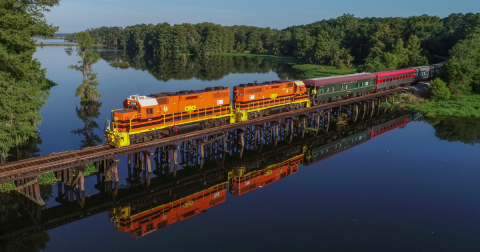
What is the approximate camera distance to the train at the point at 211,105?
28.3m

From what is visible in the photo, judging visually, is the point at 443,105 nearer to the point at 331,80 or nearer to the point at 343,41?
the point at 331,80

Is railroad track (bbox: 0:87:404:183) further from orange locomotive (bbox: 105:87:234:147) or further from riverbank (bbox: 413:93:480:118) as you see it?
riverbank (bbox: 413:93:480:118)

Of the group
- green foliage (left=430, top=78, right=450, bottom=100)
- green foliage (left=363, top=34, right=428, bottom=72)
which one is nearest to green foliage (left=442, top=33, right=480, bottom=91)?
green foliage (left=430, top=78, right=450, bottom=100)

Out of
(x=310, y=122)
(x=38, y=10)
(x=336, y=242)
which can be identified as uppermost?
(x=38, y=10)

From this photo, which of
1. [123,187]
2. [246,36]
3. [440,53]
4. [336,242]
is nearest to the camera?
[336,242]

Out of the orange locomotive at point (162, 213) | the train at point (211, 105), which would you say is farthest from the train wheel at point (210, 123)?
the orange locomotive at point (162, 213)

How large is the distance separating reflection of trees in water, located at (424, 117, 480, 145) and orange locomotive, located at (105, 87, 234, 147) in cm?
2742

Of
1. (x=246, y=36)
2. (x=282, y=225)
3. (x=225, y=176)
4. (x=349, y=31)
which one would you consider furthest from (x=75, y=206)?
(x=246, y=36)

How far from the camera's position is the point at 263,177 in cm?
3191

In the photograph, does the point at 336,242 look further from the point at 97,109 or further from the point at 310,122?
the point at 97,109

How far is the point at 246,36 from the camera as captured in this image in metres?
194

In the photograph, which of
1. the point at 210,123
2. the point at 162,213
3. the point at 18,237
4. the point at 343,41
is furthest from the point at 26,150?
the point at 343,41

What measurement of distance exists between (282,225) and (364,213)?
5964 millimetres

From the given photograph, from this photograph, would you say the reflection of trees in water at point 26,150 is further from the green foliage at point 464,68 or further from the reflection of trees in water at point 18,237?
the green foliage at point 464,68
